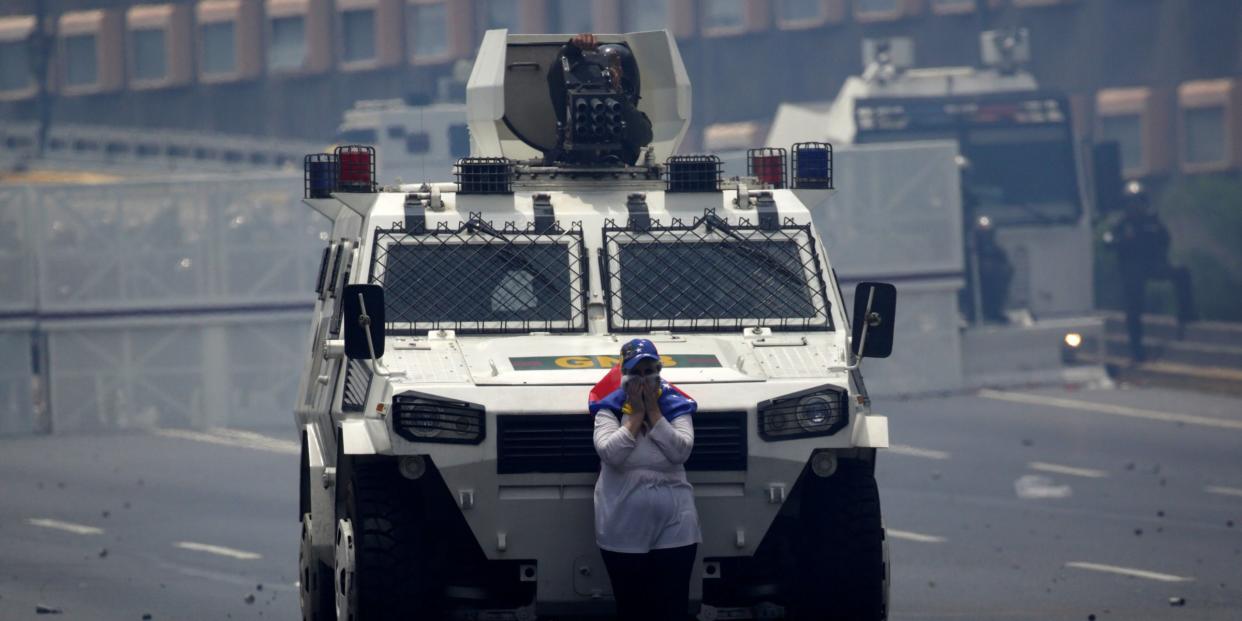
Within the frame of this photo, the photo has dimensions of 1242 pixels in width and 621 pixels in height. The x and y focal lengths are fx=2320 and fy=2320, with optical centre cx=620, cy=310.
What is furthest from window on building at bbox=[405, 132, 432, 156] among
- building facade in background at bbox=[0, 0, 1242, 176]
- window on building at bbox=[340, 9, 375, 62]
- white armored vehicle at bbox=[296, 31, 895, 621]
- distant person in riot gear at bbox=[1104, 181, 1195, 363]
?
white armored vehicle at bbox=[296, 31, 895, 621]

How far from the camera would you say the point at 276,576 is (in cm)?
1752

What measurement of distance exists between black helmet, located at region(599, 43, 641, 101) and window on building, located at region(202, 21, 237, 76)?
1936 inches

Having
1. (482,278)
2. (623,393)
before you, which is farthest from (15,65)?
(623,393)

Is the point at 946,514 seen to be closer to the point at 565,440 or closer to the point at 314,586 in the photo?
the point at 314,586

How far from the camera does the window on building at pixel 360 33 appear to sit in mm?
60594

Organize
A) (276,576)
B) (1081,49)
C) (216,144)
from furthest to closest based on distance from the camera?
(1081,49), (216,144), (276,576)

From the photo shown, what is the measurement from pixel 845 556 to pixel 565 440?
4.97 feet

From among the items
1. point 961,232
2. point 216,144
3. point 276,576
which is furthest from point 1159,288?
point 276,576

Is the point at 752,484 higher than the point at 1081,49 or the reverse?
the reverse

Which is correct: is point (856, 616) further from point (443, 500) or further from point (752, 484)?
point (443, 500)

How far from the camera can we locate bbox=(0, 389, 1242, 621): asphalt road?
16.0 m

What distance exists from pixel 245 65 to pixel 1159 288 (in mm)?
29195

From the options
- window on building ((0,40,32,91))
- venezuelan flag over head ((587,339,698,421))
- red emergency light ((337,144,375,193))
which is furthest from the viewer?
window on building ((0,40,32,91))

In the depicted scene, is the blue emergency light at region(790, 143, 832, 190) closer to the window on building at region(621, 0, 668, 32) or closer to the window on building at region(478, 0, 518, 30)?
the window on building at region(478, 0, 518, 30)
